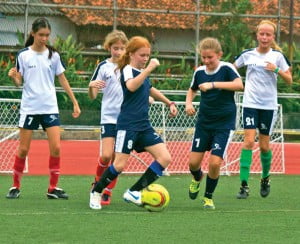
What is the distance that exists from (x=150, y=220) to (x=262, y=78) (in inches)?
148

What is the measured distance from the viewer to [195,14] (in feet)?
93.9

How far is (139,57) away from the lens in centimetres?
1105

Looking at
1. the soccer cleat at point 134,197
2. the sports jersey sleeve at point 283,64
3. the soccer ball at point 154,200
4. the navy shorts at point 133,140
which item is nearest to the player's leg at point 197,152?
the navy shorts at point 133,140

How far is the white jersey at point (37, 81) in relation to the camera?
40.3 feet

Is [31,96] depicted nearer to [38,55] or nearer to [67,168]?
[38,55]

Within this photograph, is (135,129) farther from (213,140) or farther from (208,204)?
(208,204)

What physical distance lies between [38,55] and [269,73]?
113 inches

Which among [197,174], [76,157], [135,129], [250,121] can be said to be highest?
[135,129]

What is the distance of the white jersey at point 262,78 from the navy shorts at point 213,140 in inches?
60.7

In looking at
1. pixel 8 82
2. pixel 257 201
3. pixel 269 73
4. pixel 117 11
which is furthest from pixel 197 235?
pixel 117 11

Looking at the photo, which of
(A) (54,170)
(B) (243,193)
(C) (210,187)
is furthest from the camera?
(B) (243,193)

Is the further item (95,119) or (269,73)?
(95,119)

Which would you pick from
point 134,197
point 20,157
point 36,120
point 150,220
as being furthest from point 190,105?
point 20,157

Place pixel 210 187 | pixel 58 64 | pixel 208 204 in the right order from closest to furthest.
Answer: pixel 208 204
pixel 210 187
pixel 58 64
